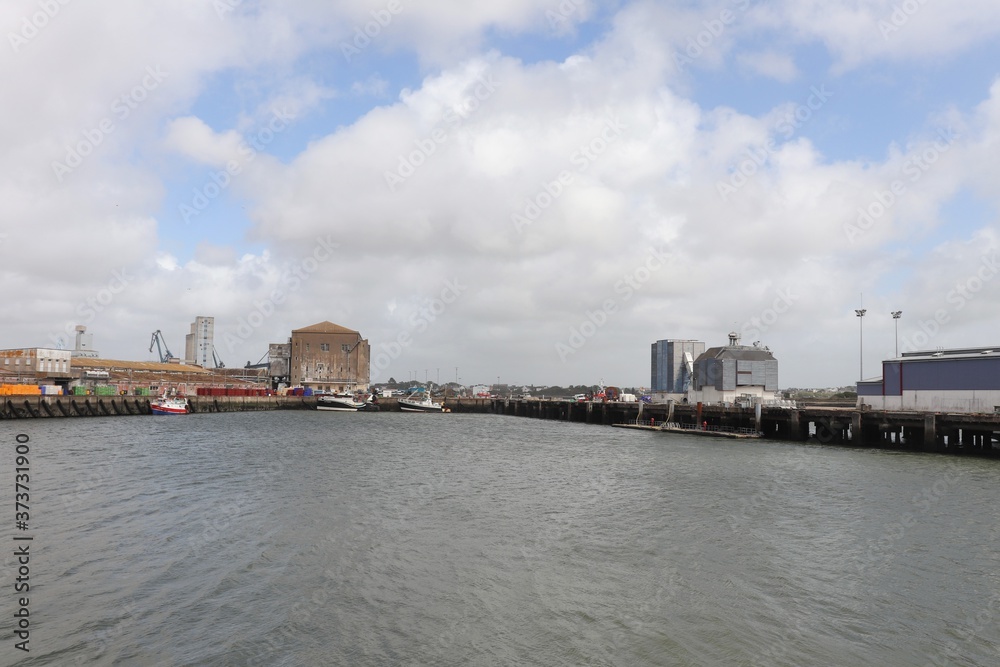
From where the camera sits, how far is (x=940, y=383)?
5656 cm

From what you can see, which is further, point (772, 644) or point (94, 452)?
point (94, 452)

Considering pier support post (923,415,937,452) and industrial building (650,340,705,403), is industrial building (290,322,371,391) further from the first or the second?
pier support post (923,415,937,452)

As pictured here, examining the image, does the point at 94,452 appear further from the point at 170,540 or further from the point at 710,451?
the point at 710,451

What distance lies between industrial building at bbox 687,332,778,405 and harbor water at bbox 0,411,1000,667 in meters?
43.7

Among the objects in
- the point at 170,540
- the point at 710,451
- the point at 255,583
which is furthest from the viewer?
the point at 710,451

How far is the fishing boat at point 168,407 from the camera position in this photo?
92.6 meters

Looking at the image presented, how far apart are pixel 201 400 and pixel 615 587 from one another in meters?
106

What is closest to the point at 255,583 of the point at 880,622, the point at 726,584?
the point at 726,584

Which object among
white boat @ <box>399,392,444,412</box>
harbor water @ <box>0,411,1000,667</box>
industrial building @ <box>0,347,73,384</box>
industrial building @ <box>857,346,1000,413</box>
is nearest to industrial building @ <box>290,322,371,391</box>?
white boat @ <box>399,392,444,412</box>

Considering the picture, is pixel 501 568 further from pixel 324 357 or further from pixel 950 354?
pixel 324 357

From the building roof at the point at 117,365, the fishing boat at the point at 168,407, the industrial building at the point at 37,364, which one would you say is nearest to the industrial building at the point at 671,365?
the fishing boat at the point at 168,407

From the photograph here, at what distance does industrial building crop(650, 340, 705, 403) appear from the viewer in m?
122

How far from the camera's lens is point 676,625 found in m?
13.8

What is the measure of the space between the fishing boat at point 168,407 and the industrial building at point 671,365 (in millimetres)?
76663
